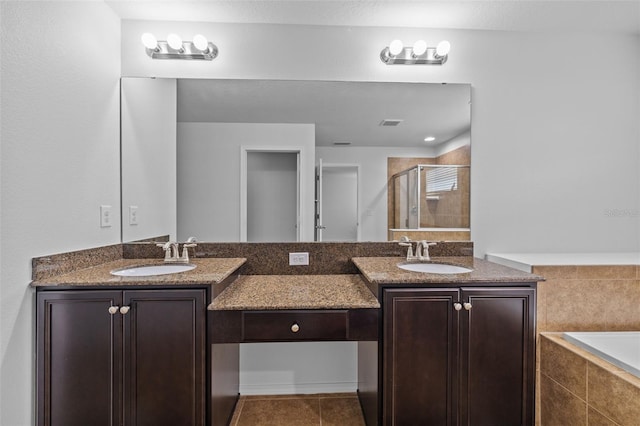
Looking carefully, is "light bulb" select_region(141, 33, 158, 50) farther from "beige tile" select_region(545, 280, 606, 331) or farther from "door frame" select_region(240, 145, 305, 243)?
"beige tile" select_region(545, 280, 606, 331)

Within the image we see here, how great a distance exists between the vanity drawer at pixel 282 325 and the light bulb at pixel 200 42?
1.54 meters

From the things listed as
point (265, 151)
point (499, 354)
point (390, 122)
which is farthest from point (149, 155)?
point (499, 354)

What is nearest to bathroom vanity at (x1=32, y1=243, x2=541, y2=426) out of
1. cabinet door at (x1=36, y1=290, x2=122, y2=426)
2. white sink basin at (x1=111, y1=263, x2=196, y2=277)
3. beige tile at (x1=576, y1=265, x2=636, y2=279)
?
cabinet door at (x1=36, y1=290, x2=122, y2=426)

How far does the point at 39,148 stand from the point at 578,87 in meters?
3.04

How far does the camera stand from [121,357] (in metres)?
1.46

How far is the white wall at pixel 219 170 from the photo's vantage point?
2115 millimetres

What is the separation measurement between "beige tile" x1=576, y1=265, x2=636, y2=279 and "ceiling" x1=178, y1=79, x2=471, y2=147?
1046 mm

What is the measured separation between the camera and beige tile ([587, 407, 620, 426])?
1.46 m

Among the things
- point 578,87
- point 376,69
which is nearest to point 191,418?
point 376,69

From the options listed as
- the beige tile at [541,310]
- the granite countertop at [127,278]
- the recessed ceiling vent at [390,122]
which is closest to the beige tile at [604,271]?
the beige tile at [541,310]

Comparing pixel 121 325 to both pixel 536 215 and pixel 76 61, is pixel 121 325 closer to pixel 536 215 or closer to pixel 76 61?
pixel 76 61

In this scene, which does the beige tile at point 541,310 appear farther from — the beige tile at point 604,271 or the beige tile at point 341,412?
the beige tile at point 341,412

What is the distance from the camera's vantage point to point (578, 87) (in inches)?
86.4

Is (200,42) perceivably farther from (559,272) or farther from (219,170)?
(559,272)
